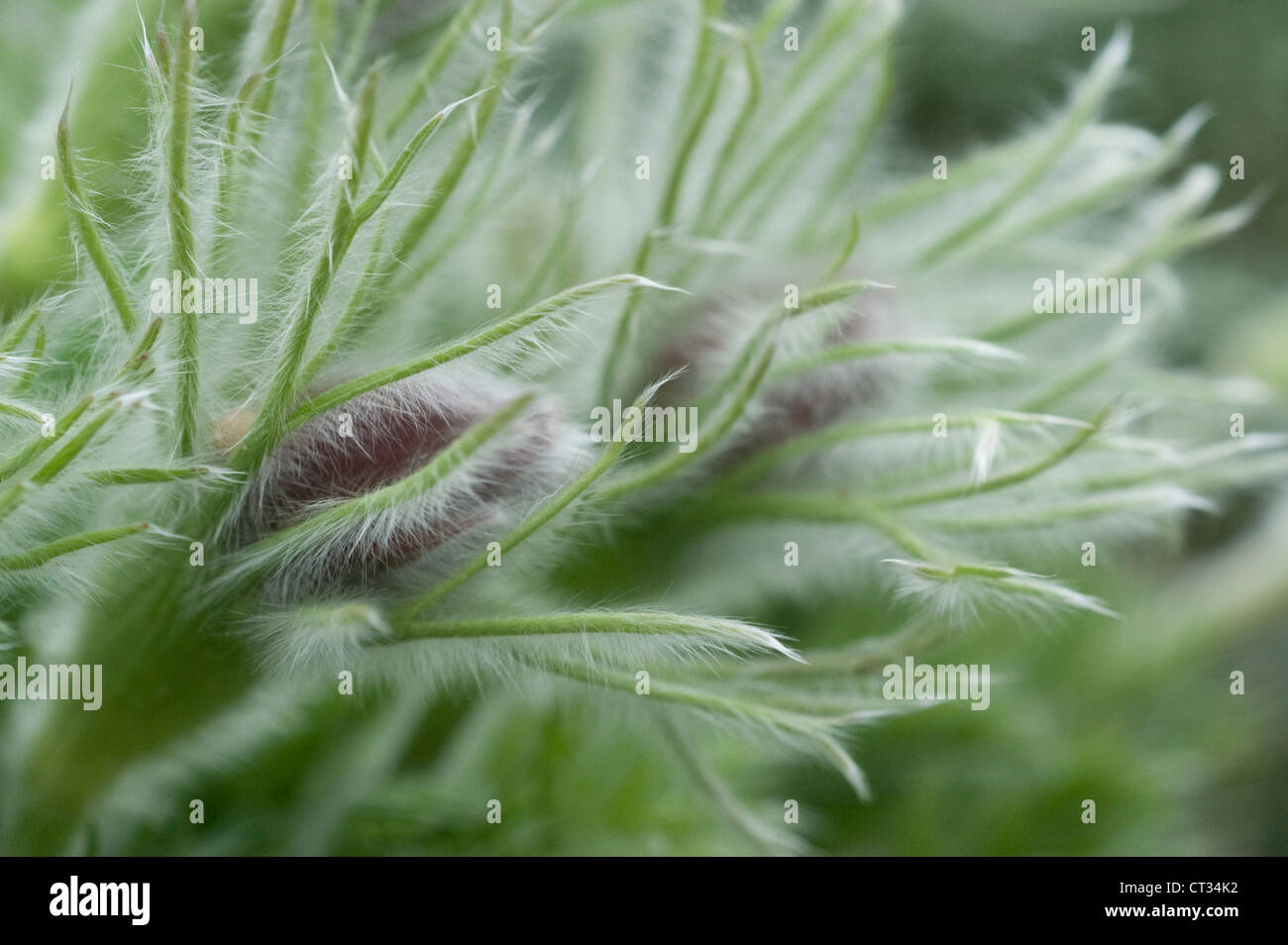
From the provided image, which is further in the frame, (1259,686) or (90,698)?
(1259,686)

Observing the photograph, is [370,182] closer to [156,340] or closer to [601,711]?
[156,340]
